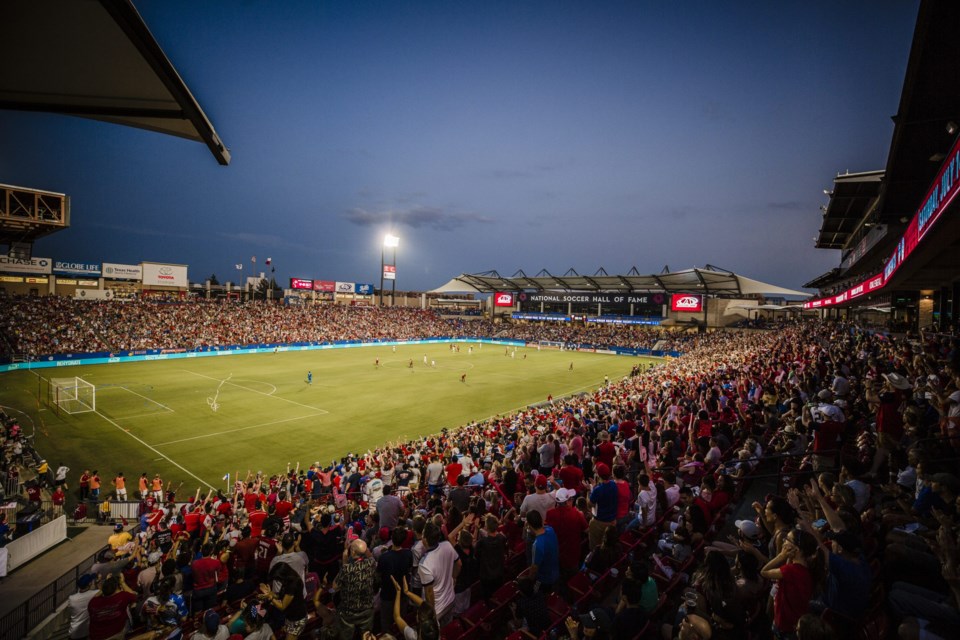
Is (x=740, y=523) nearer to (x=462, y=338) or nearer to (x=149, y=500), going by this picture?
(x=149, y=500)

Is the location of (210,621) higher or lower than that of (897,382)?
lower

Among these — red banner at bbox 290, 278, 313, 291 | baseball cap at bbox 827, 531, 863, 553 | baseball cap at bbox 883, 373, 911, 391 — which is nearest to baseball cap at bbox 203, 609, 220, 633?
baseball cap at bbox 827, 531, 863, 553

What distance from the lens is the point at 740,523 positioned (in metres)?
4.57

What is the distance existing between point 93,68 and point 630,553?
727cm

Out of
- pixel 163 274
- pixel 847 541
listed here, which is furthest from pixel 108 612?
pixel 163 274

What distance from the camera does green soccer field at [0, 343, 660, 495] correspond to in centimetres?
1889

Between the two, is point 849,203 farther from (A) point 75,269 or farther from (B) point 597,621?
(A) point 75,269

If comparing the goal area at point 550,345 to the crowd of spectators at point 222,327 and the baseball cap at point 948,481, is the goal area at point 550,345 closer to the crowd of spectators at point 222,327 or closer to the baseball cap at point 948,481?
the crowd of spectators at point 222,327

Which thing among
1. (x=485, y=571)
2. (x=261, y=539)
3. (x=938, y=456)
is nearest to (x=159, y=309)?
(x=261, y=539)

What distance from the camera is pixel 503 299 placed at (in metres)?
87.9

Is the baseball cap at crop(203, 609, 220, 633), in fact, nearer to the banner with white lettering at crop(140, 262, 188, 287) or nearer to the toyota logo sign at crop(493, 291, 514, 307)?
the banner with white lettering at crop(140, 262, 188, 287)

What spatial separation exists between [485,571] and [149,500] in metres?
13.8

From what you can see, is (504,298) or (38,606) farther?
(504,298)

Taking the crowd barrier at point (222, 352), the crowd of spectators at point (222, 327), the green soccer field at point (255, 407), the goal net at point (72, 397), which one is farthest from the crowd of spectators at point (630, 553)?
the crowd of spectators at point (222, 327)
